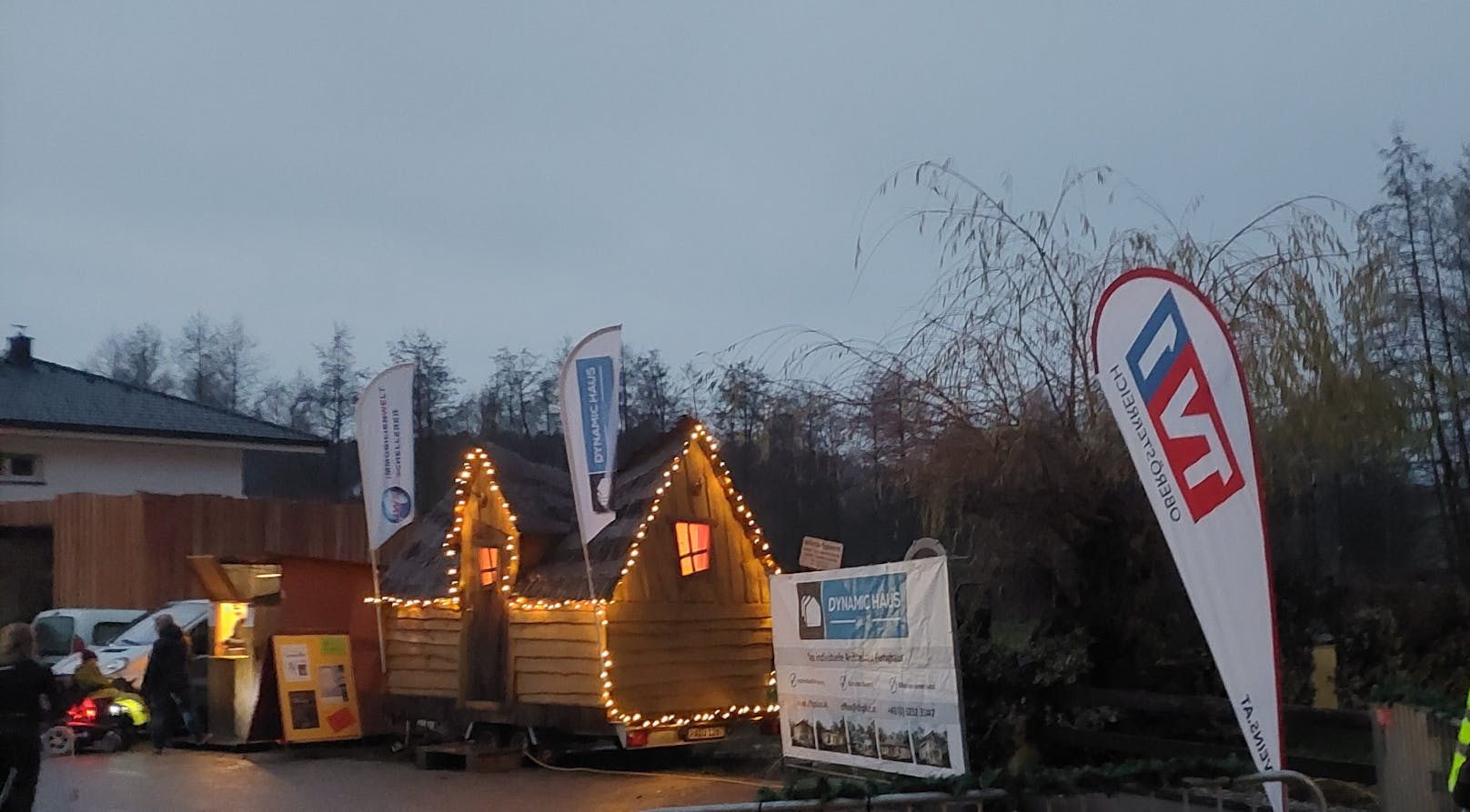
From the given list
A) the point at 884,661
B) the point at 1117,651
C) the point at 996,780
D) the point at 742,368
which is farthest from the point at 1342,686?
the point at 996,780

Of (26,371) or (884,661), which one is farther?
(26,371)

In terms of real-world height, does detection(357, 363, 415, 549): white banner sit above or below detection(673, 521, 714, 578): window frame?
above

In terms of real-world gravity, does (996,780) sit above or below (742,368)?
below

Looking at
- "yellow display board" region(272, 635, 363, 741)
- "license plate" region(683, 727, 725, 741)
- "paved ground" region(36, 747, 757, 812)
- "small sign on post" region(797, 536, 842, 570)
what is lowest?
"paved ground" region(36, 747, 757, 812)

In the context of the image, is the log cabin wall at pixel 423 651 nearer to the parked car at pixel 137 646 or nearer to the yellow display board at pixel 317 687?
the yellow display board at pixel 317 687

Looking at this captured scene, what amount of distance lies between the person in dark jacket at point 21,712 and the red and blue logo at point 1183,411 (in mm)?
6389

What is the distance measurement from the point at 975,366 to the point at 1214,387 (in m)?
4.85

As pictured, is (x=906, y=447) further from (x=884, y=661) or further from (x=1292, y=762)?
(x=1292, y=762)

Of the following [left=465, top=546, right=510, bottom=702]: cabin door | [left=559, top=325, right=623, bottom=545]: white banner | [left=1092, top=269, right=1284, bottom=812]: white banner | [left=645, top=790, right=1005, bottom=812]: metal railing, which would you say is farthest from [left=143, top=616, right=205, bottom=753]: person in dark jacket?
[left=1092, top=269, right=1284, bottom=812]: white banner

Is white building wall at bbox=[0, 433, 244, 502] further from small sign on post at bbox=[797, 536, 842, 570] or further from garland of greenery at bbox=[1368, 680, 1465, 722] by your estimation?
garland of greenery at bbox=[1368, 680, 1465, 722]

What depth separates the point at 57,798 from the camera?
12656 millimetres

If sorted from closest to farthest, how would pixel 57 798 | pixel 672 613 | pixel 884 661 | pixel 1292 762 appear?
pixel 1292 762 < pixel 884 661 < pixel 57 798 < pixel 672 613

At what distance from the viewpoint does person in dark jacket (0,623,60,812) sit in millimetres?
8023

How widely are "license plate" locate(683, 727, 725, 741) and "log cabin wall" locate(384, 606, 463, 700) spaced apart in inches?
100
